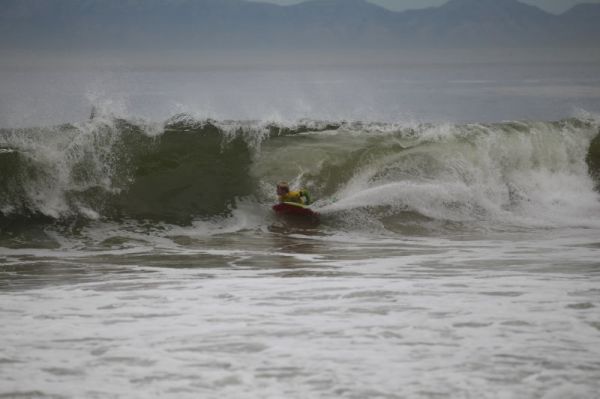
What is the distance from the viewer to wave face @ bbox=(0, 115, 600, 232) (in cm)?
939

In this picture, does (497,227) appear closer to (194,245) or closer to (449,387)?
(194,245)

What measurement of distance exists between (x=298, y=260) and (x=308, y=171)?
3.42 meters

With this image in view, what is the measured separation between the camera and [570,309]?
521 centimetres

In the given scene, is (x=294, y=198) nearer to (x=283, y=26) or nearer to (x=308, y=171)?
(x=308, y=171)

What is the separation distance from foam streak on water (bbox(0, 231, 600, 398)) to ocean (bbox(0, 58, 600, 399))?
2 centimetres

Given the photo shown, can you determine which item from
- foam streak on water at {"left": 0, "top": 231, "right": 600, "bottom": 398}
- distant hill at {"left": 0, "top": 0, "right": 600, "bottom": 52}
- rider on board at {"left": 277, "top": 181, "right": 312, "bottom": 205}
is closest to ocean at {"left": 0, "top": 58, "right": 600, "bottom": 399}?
foam streak on water at {"left": 0, "top": 231, "right": 600, "bottom": 398}

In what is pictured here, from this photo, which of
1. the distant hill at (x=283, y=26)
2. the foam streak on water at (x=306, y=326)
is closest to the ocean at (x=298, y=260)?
the foam streak on water at (x=306, y=326)

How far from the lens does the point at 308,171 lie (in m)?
10.8

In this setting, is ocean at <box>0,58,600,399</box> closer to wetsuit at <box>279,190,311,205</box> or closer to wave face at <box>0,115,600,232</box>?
wave face at <box>0,115,600,232</box>

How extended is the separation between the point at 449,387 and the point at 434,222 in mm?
5381

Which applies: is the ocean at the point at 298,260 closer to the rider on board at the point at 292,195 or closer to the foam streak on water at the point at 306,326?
the foam streak on water at the point at 306,326

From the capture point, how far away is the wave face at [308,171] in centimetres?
939

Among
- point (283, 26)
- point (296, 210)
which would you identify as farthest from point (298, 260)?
point (283, 26)

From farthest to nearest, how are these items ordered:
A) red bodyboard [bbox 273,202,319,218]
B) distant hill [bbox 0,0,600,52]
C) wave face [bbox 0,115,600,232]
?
1. distant hill [bbox 0,0,600,52]
2. wave face [bbox 0,115,600,232]
3. red bodyboard [bbox 273,202,319,218]
